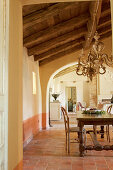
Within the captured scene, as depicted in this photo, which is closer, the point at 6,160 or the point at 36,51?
the point at 6,160

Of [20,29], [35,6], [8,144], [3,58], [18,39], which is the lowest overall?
[8,144]

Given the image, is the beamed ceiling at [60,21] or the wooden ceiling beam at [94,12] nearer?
the wooden ceiling beam at [94,12]

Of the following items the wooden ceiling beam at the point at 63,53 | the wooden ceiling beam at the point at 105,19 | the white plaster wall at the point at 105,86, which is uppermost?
the wooden ceiling beam at the point at 105,19

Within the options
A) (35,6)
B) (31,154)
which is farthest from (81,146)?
(35,6)

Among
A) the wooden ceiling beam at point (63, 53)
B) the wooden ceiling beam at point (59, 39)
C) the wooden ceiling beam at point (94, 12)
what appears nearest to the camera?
the wooden ceiling beam at point (94, 12)

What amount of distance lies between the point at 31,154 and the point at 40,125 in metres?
3.42

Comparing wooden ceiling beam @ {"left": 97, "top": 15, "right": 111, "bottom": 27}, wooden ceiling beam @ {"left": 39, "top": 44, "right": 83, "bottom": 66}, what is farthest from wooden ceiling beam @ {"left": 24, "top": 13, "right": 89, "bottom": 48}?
wooden ceiling beam @ {"left": 39, "top": 44, "right": 83, "bottom": 66}

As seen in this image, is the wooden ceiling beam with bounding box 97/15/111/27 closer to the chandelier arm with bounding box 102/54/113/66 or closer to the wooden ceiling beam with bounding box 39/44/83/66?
the wooden ceiling beam with bounding box 39/44/83/66

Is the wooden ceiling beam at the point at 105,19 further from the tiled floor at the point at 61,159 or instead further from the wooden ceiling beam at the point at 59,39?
the tiled floor at the point at 61,159

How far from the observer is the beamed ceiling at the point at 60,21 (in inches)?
152

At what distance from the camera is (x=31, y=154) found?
4.24m

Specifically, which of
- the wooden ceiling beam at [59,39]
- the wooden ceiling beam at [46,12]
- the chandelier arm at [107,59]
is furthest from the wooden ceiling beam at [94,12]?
the chandelier arm at [107,59]

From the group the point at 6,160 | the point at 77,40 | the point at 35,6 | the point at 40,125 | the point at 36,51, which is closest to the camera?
the point at 6,160

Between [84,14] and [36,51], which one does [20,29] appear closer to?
[84,14]
